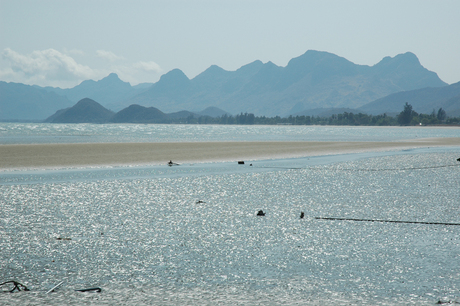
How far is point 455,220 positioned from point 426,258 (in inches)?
194

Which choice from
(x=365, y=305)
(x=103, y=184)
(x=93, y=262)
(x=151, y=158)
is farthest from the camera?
(x=151, y=158)

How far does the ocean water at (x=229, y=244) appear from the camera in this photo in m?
7.65

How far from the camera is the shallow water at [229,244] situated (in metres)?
7.68

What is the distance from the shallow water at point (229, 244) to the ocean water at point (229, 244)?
1.5 inches

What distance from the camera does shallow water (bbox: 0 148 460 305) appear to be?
7.68 metres

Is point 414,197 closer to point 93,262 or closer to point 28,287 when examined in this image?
point 93,262

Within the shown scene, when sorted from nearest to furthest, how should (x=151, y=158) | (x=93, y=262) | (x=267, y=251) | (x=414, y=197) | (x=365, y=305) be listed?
(x=365, y=305) < (x=93, y=262) < (x=267, y=251) < (x=414, y=197) < (x=151, y=158)

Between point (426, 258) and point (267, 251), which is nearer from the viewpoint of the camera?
point (426, 258)

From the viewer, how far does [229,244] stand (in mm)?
11062

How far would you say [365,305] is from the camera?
6980 mm

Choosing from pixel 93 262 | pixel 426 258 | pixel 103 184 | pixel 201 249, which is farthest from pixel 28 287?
pixel 103 184

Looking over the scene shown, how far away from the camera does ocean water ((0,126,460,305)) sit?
301 inches

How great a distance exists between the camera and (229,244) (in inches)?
436

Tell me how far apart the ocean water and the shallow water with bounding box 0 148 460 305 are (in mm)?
38
